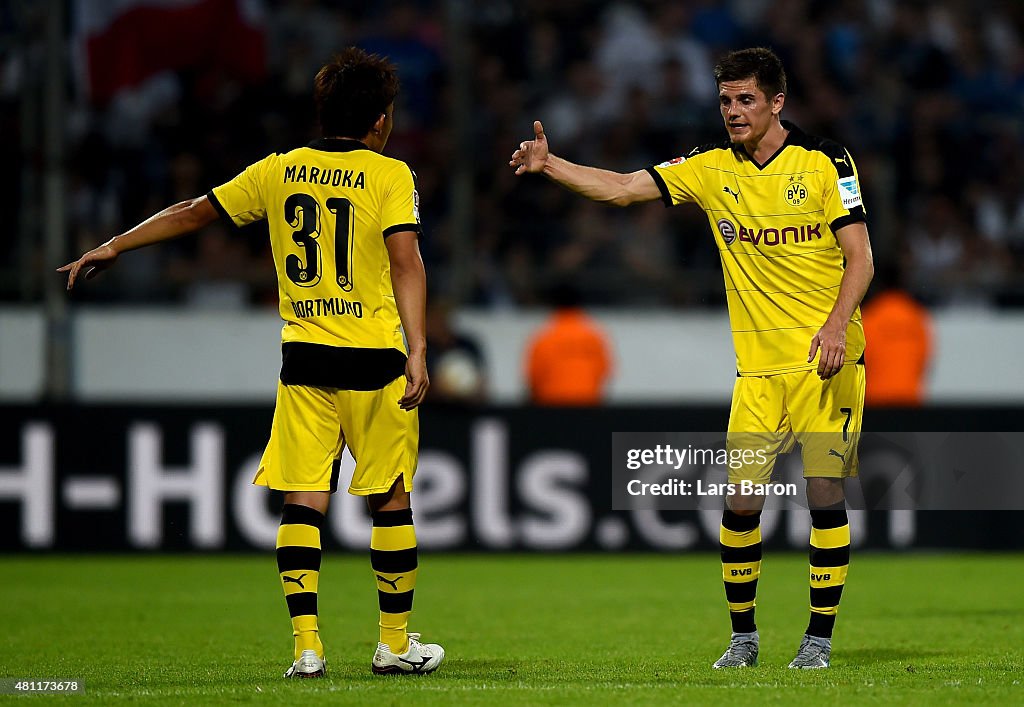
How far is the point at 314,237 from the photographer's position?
5.75m

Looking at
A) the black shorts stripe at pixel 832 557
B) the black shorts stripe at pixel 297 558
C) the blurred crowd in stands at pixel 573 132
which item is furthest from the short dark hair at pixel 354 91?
the blurred crowd in stands at pixel 573 132

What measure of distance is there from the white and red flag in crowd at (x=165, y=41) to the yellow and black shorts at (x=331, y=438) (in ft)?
28.2

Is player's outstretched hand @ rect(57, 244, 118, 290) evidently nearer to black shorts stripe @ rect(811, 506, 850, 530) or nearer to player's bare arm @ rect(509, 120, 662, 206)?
player's bare arm @ rect(509, 120, 662, 206)

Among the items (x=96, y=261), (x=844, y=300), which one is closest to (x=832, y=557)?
(x=844, y=300)

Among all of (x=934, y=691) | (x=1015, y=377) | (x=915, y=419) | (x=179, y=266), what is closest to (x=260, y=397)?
(x=179, y=266)

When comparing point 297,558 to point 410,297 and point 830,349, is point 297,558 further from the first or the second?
point 830,349

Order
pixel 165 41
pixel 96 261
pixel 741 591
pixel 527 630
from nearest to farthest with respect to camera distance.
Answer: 1. pixel 96 261
2. pixel 741 591
3. pixel 527 630
4. pixel 165 41

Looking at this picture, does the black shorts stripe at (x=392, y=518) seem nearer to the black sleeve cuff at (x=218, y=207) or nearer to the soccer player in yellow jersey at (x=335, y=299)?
the soccer player in yellow jersey at (x=335, y=299)

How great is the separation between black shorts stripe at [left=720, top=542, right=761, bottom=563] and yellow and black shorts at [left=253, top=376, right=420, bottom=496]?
131cm

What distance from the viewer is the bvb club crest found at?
6.08 meters

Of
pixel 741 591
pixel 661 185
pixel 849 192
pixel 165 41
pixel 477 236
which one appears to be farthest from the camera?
pixel 165 41

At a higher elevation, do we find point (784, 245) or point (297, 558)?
point (784, 245)

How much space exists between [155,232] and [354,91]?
90cm

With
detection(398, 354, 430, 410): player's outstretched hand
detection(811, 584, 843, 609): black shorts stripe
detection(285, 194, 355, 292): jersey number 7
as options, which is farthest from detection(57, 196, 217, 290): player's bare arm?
detection(811, 584, 843, 609): black shorts stripe
